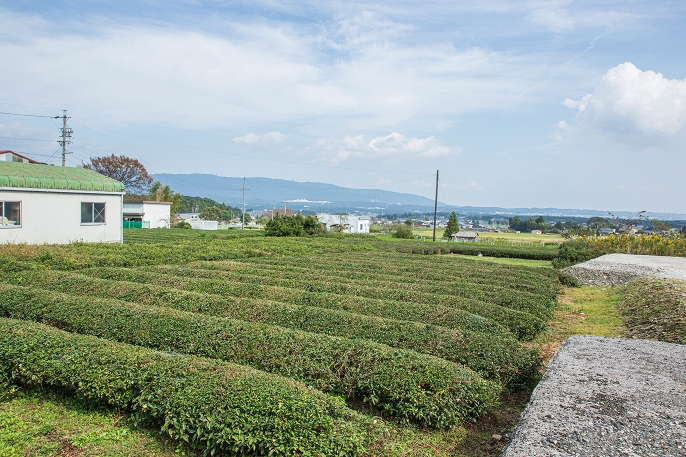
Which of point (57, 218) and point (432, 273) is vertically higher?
point (57, 218)

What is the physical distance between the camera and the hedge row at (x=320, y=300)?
9968 millimetres

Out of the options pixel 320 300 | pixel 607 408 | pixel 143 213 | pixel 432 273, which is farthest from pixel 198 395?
pixel 143 213

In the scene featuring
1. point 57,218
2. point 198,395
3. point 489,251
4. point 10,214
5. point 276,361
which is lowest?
point 489,251

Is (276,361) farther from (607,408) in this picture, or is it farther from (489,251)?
(489,251)

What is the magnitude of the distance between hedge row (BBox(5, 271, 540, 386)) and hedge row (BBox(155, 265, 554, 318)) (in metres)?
2.68

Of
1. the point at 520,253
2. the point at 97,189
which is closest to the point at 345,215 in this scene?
the point at 520,253

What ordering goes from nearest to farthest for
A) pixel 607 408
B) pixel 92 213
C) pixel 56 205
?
pixel 607 408, pixel 56 205, pixel 92 213

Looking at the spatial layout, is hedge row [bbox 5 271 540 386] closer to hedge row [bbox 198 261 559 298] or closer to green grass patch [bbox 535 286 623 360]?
green grass patch [bbox 535 286 623 360]

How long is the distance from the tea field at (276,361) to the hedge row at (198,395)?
0.01 m

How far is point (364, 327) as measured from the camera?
845cm

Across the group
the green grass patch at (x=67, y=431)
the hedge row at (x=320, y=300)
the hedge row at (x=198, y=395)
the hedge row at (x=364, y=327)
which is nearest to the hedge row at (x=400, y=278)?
the hedge row at (x=320, y=300)

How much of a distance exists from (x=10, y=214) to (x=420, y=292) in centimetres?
1653

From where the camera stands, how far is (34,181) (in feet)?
63.8

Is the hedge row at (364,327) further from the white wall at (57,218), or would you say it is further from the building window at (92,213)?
the building window at (92,213)
